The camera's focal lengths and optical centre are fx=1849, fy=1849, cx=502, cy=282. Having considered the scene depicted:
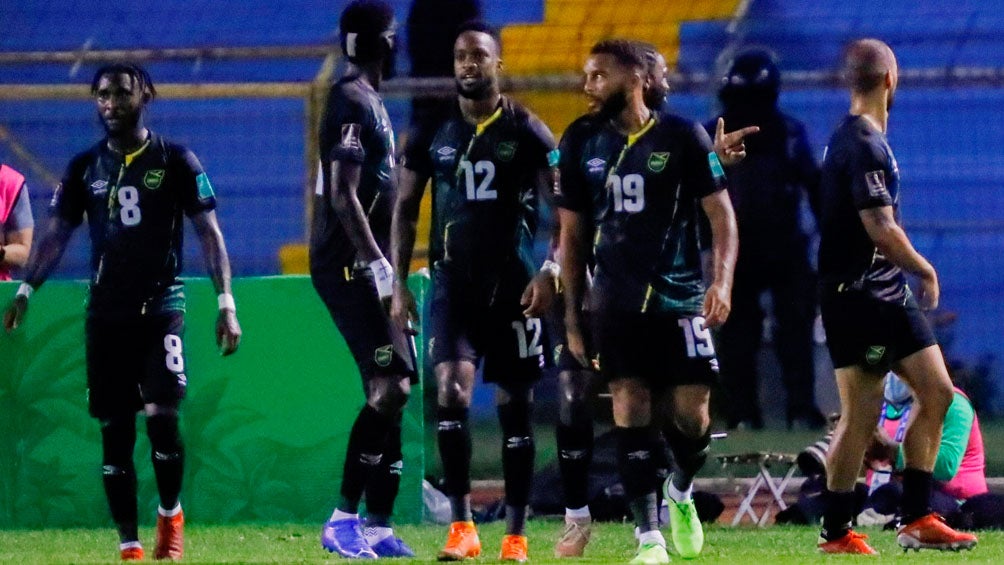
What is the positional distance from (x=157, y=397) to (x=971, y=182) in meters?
5.44

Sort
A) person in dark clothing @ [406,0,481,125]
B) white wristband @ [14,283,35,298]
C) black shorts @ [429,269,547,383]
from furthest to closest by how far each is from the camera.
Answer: person in dark clothing @ [406,0,481,125] → white wristband @ [14,283,35,298] → black shorts @ [429,269,547,383]

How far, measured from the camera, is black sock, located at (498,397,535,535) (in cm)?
734

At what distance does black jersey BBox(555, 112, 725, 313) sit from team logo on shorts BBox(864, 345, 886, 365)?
838mm

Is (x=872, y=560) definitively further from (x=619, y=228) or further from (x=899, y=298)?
(x=619, y=228)

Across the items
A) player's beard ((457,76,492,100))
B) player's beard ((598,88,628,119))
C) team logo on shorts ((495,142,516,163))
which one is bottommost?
team logo on shorts ((495,142,516,163))

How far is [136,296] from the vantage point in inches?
300

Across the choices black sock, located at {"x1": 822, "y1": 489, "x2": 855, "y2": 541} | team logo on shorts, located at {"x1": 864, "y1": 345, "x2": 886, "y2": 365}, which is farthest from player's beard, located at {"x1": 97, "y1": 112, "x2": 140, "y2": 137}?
black sock, located at {"x1": 822, "y1": 489, "x2": 855, "y2": 541}

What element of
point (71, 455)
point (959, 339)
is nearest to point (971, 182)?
point (959, 339)

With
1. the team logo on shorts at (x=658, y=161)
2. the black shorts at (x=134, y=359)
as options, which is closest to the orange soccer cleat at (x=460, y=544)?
the black shorts at (x=134, y=359)

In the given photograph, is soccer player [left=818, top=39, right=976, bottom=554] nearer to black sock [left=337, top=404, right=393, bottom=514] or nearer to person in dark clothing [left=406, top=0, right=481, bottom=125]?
black sock [left=337, top=404, right=393, bottom=514]

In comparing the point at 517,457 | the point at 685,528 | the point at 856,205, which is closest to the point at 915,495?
the point at 685,528

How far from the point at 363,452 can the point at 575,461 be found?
92cm

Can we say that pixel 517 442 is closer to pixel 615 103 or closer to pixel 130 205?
pixel 615 103

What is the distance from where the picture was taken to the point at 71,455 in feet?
33.8
